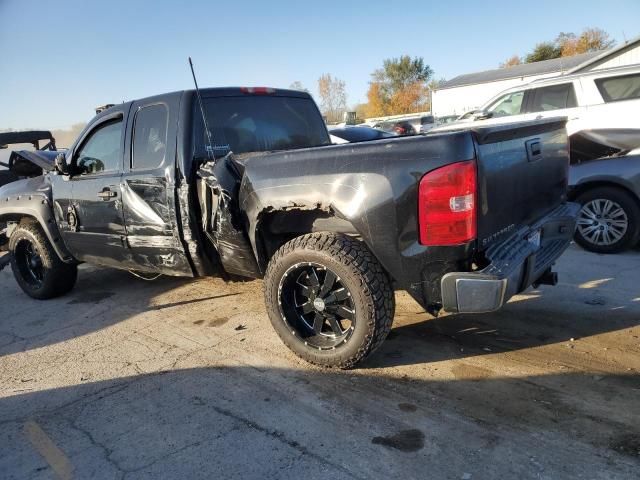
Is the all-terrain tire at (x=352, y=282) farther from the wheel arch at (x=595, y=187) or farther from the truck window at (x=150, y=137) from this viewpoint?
the wheel arch at (x=595, y=187)

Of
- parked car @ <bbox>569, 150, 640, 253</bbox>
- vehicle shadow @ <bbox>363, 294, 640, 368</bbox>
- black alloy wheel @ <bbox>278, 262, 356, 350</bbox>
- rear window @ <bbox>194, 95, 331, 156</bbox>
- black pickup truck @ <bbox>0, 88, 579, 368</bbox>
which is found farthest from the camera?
parked car @ <bbox>569, 150, 640, 253</bbox>

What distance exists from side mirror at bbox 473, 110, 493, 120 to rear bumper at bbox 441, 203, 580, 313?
6.13m

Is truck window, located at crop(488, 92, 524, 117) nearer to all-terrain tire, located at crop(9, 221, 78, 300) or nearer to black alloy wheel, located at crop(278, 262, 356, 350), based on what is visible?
black alloy wheel, located at crop(278, 262, 356, 350)

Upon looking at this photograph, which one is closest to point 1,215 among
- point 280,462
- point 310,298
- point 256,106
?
point 256,106

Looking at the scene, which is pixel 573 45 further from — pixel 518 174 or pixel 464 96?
pixel 518 174

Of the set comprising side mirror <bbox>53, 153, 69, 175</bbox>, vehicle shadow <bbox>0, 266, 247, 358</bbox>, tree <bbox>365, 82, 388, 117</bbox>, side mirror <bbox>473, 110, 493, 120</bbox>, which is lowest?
vehicle shadow <bbox>0, 266, 247, 358</bbox>

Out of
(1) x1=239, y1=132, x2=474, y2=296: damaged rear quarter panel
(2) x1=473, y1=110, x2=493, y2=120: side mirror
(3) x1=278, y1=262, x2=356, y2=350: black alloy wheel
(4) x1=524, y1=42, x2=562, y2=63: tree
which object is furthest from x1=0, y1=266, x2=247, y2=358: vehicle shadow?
(4) x1=524, y1=42, x2=562, y2=63: tree

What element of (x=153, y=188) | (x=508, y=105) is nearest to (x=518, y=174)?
(x=153, y=188)

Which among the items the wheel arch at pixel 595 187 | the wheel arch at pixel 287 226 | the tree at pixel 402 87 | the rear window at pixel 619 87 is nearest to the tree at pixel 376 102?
the tree at pixel 402 87

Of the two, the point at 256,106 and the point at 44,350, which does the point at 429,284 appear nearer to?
the point at 256,106

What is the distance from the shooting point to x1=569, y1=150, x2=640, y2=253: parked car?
5.73 meters

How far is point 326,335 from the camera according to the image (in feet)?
11.5

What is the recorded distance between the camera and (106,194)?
4523 millimetres

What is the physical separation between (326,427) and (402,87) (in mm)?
71513
